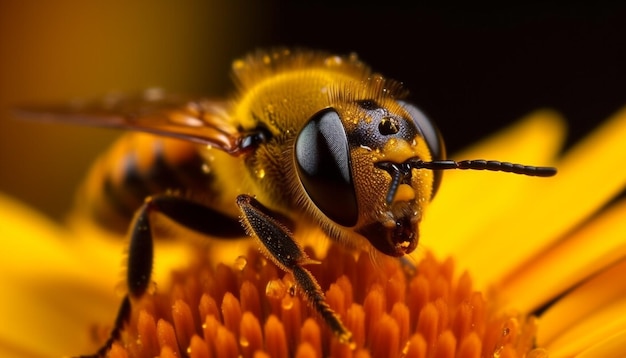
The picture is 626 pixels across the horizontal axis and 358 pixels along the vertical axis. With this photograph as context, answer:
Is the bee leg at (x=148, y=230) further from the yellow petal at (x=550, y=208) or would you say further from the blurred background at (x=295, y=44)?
the blurred background at (x=295, y=44)

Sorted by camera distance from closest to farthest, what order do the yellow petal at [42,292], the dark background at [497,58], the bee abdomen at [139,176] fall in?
the bee abdomen at [139,176] < the yellow petal at [42,292] < the dark background at [497,58]

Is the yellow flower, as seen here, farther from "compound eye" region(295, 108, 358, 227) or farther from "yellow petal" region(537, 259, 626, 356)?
"compound eye" region(295, 108, 358, 227)

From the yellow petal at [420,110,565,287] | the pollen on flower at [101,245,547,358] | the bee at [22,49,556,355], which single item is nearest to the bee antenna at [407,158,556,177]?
the bee at [22,49,556,355]

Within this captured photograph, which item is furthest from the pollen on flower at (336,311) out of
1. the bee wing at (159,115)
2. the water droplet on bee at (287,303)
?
the bee wing at (159,115)

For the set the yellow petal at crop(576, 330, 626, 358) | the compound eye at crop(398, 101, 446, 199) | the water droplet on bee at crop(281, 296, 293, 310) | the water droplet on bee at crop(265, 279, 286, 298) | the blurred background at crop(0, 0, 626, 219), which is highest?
the blurred background at crop(0, 0, 626, 219)

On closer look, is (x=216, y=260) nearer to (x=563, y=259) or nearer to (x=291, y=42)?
(x=563, y=259)

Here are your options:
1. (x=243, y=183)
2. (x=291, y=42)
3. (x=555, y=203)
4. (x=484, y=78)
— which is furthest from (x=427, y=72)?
(x=243, y=183)

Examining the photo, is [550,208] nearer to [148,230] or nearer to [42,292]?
[148,230]
